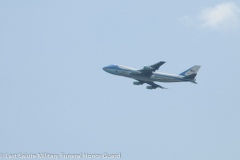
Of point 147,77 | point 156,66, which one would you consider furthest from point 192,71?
point 147,77

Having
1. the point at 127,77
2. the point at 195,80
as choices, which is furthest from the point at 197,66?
the point at 127,77

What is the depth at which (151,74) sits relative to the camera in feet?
618

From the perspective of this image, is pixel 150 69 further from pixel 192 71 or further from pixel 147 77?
pixel 192 71

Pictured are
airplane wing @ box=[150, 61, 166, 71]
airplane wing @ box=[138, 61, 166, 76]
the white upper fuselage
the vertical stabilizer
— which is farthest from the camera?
the vertical stabilizer

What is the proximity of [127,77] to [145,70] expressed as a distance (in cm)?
706

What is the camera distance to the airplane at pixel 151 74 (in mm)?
187375

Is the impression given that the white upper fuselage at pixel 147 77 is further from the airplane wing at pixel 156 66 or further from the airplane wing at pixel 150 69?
the airplane wing at pixel 156 66

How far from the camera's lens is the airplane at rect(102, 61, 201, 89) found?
187 metres

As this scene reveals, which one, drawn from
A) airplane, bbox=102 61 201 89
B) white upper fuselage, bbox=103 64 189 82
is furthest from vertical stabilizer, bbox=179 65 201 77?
white upper fuselage, bbox=103 64 189 82

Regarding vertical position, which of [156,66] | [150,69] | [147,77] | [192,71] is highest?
[192,71]

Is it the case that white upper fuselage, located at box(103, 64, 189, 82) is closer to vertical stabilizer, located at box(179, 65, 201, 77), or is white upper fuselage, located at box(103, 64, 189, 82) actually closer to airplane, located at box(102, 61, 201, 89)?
airplane, located at box(102, 61, 201, 89)

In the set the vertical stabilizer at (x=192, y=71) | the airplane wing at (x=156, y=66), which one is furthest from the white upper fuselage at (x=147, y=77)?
the vertical stabilizer at (x=192, y=71)

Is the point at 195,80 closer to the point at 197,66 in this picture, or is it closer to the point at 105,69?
the point at 197,66

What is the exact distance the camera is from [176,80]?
18975 cm
